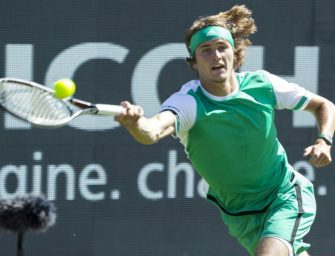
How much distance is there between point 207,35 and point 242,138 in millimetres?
504

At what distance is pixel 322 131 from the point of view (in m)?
4.66

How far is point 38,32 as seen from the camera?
253 inches

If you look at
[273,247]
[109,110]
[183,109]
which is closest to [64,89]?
[109,110]

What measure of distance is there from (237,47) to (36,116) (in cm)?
134

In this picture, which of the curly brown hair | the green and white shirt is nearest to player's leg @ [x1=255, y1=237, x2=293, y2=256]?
the green and white shirt

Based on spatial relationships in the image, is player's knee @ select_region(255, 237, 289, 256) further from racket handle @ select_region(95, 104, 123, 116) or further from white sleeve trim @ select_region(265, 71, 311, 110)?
racket handle @ select_region(95, 104, 123, 116)

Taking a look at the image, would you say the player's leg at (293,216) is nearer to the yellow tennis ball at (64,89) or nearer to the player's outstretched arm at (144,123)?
the player's outstretched arm at (144,123)

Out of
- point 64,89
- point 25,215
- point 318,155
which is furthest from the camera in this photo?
point 25,215

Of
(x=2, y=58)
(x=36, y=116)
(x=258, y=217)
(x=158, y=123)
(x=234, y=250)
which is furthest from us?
(x=234, y=250)

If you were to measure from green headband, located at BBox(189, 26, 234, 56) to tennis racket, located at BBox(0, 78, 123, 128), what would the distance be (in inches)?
34.7

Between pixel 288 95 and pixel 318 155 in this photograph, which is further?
pixel 288 95

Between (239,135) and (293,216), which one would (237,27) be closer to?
(239,135)

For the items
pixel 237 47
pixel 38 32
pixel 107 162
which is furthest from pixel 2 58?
pixel 237 47

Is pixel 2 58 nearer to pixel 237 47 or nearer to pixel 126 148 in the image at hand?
pixel 126 148
